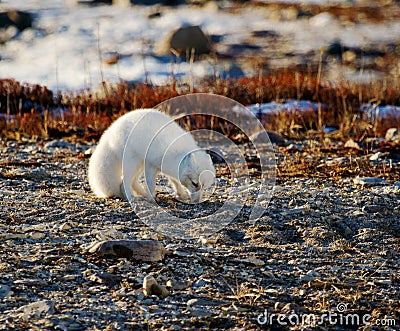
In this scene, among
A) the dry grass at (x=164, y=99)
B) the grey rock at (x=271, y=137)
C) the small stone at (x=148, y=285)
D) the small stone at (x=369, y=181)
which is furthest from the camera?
the dry grass at (x=164, y=99)

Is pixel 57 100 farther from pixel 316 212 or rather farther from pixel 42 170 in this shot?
pixel 316 212

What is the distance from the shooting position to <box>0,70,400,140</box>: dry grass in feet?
37.9

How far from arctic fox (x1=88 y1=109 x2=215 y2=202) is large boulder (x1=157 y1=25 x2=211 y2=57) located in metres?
21.9

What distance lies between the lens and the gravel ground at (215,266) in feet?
14.3

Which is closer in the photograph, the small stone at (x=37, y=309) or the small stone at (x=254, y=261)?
the small stone at (x=37, y=309)

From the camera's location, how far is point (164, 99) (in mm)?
13102

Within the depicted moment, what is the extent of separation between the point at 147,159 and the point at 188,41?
24.1 m

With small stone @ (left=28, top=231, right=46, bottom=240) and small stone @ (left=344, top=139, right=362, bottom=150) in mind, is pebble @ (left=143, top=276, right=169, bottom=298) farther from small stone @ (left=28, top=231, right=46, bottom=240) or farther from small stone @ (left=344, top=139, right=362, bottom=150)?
small stone @ (left=344, top=139, right=362, bottom=150)

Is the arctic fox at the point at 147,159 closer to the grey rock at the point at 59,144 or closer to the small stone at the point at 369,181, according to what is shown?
the small stone at the point at 369,181

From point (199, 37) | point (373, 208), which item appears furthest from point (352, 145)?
point (199, 37)

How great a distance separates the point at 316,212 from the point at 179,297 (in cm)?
223

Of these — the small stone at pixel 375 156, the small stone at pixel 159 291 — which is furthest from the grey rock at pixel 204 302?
the small stone at pixel 375 156

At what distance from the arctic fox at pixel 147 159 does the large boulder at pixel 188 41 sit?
21880 mm

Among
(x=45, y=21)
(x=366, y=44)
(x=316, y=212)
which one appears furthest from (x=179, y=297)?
(x=45, y=21)
